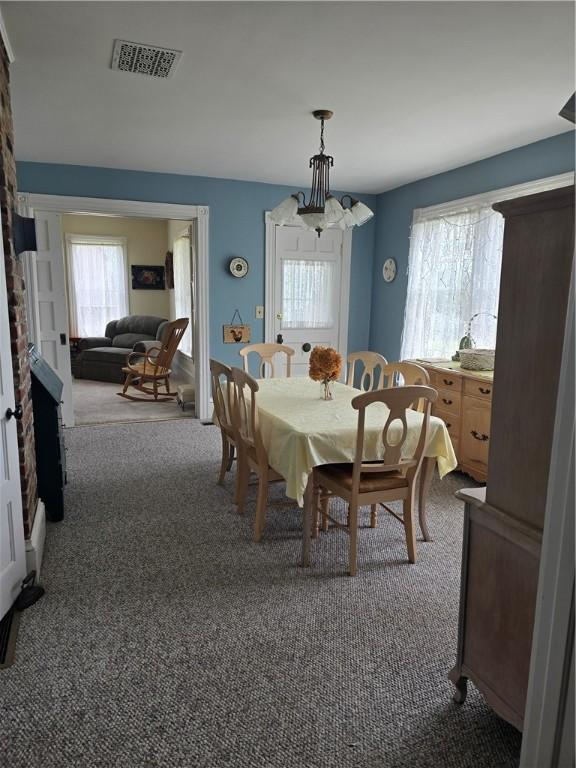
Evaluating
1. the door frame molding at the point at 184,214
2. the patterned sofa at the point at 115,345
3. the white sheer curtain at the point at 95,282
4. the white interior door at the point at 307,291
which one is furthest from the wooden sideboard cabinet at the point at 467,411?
the white sheer curtain at the point at 95,282

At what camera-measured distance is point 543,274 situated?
1382 mm

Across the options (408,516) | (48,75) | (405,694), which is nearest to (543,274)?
(405,694)

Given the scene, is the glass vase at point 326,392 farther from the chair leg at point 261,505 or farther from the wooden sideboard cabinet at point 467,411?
the wooden sideboard cabinet at point 467,411

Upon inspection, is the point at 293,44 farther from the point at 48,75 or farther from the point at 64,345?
the point at 64,345

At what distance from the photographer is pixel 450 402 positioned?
13.6 feet

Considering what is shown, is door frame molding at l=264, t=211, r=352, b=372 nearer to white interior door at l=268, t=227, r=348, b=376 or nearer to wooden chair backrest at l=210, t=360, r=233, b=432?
white interior door at l=268, t=227, r=348, b=376

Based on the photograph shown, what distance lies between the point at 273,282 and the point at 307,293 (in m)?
0.45

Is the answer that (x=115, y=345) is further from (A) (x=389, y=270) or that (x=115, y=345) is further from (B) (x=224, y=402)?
(B) (x=224, y=402)

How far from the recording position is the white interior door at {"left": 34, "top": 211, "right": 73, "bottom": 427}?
4969 millimetres

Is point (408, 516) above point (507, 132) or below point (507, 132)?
below

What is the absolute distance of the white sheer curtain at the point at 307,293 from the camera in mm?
5910

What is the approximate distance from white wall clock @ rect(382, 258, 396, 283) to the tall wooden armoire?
4.36 metres

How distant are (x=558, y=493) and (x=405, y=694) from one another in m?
1.13

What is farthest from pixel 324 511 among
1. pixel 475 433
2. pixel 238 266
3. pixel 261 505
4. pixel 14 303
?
pixel 238 266
